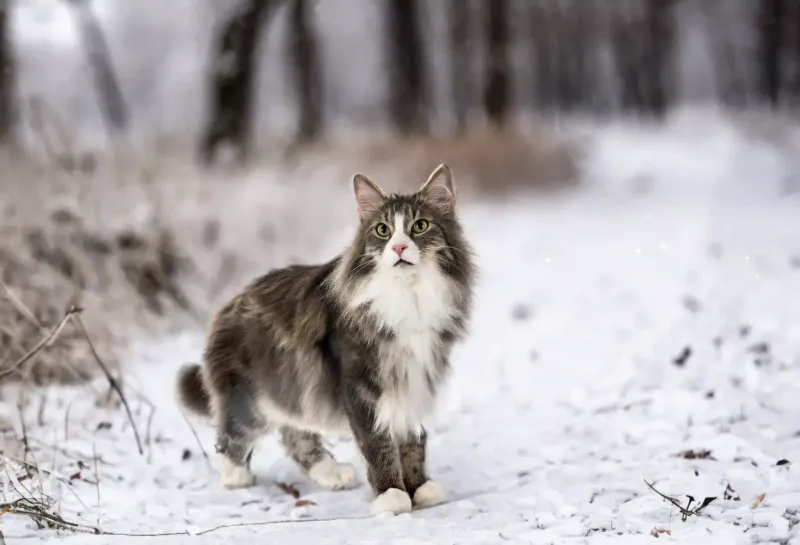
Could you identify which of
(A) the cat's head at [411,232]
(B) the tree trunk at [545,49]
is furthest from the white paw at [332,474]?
(B) the tree trunk at [545,49]

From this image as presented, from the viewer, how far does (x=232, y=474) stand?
3.60 metres

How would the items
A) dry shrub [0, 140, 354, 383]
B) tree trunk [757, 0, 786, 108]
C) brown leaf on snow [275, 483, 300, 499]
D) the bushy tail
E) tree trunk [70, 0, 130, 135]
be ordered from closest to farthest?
brown leaf on snow [275, 483, 300, 499]
the bushy tail
dry shrub [0, 140, 354, 383]
tree trunk [757, 0, 786, 108]
tree trunk [70, 0, 130, 135]

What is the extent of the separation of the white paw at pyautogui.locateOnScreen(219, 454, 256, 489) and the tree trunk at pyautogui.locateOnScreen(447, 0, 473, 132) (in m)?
14.3

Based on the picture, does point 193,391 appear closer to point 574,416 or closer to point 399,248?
point 399,248

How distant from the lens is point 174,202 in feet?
24.7

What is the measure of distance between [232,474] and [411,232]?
55.9 inches

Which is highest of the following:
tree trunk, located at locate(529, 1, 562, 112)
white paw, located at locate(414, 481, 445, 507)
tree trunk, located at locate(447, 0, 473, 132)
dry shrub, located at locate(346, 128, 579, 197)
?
tree trunk, located at locate(529, 1, 562, 112)

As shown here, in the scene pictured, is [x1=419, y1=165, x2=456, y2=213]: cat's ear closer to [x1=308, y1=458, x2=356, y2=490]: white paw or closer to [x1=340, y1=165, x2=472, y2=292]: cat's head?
[x1=340, y1=165, x2=472, y2=292]: cat's head

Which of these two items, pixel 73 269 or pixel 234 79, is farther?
pixel 234 79

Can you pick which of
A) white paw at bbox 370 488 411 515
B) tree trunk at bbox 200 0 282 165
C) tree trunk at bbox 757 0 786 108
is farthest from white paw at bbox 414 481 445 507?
tree trunk at bbox 757 0 786 108

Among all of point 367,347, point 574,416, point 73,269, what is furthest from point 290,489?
point 73,269

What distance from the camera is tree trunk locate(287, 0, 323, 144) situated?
14.3 meters

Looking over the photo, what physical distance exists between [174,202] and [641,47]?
61.3 ft

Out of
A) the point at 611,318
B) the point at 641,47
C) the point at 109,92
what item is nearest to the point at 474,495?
the point at 611,318
